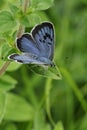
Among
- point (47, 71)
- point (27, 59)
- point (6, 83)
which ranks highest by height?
point (27, 59)

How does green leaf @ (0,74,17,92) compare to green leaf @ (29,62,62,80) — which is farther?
green leaf @ (0,74,17,92)

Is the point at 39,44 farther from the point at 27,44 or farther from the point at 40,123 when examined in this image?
the point at 40,123

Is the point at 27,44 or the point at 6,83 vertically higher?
the point at 27,44

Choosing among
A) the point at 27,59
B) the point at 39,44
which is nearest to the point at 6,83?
the point at 39,44

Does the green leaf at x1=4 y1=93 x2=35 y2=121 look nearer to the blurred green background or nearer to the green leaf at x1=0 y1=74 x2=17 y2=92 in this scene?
the blurred green background

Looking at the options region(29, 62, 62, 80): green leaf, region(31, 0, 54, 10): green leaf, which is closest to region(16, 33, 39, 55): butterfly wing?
region(29, 62, 62, 80): green leaf

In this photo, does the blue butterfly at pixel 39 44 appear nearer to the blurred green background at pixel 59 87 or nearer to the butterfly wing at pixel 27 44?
the butterfly wing at pixel 27 44

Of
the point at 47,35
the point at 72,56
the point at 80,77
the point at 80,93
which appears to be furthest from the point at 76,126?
the point at 47,35
